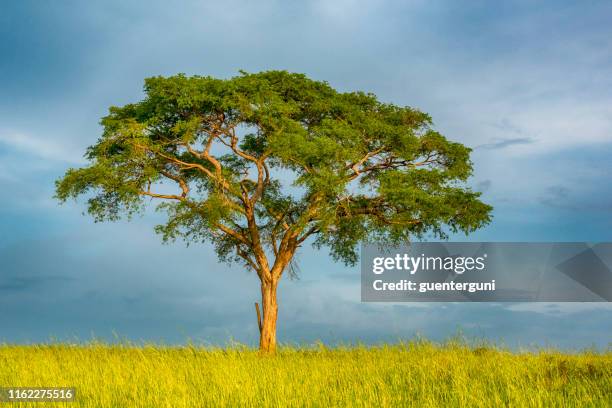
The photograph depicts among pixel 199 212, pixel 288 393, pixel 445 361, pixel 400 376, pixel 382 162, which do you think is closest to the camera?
pixel 288 393

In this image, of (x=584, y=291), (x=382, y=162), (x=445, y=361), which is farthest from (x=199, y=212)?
(x=584, y=291)

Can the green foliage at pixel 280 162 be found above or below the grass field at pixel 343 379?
above

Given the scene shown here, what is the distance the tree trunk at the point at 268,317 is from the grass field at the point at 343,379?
5.63 meters

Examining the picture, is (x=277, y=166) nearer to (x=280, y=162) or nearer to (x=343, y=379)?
(x=280, y=162)

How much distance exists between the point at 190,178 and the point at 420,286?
11.3 metres

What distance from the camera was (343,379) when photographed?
598 inches

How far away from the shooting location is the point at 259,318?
1082 inches

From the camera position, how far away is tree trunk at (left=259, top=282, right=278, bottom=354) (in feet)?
88.1

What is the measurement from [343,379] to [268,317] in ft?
40.0

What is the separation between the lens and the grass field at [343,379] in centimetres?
1269

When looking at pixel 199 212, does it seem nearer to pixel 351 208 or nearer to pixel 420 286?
pixel 351 208

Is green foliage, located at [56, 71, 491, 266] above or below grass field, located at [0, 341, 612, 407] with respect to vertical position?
above

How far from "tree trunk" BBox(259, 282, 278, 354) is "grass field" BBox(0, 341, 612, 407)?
18.5 ft

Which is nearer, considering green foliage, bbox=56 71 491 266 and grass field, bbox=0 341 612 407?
grass field, bbox=0 341 612 407
